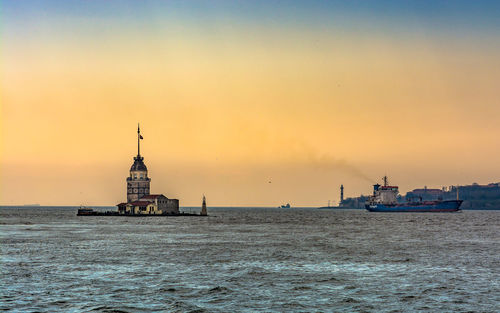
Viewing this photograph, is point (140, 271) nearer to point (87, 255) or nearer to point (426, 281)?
point (87, 255)

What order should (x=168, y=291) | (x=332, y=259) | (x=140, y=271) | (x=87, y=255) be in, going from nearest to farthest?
(x=168, y=291) < (x=140, y=271) < (x=332, y=259) < (x=87, y=255)

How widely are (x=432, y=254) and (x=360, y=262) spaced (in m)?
14.0

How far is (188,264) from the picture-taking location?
5828 centimetres

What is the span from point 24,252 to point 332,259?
36.4 metres

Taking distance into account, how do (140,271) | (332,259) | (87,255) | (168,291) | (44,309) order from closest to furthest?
(44,309) < (168,291) < (140,271) < (332,259) < (87,255)

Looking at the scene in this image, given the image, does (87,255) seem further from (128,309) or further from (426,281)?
(426,281)

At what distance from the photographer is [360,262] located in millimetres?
60531

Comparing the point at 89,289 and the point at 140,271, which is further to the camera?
the point at 140,271

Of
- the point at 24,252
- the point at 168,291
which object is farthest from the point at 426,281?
the point at 24,252

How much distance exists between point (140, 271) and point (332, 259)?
21.3 m

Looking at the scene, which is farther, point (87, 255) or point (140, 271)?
point (87, 255)

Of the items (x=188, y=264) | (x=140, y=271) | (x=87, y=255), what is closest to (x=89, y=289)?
(x=140, y=271)

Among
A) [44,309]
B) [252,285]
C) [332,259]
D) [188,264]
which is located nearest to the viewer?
[44,309]

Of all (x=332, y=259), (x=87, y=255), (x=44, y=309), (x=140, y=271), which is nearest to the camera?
(x=44, y=309)
